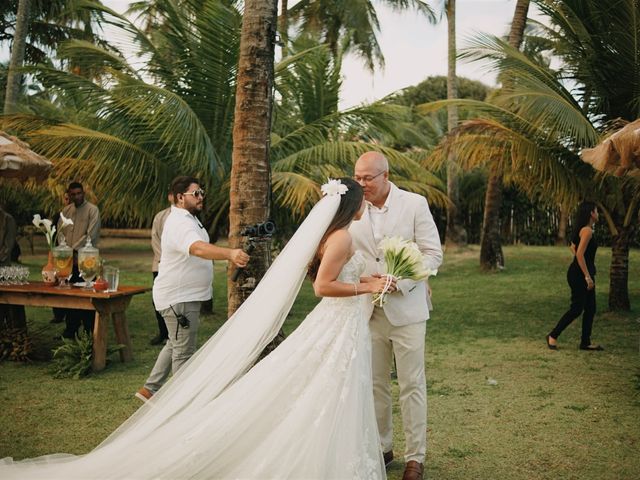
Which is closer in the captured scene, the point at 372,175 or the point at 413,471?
the point at 413,471

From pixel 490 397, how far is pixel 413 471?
2333 mm

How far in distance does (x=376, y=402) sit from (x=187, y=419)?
1.43m

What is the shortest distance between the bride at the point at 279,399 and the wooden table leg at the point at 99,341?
3.22 m

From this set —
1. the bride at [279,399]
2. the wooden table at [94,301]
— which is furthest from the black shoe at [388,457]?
the wooden table at [94,301]

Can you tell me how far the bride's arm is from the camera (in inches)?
165

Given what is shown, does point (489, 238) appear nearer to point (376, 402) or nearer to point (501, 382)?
point (501, 382)

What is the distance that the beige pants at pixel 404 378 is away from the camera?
4512mm

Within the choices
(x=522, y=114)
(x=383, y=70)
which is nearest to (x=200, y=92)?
(x=522, y=114)

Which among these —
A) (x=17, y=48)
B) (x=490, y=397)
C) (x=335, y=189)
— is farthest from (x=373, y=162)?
(x=17, y=48)

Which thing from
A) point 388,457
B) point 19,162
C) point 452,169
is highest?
point 452,169

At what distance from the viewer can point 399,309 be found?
4.61 meters

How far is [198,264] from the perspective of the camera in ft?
18.6

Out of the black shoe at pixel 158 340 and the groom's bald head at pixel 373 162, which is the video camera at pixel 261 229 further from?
the black shoe at pixel 158 340

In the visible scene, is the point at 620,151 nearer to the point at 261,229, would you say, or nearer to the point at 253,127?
the point at 253,127
